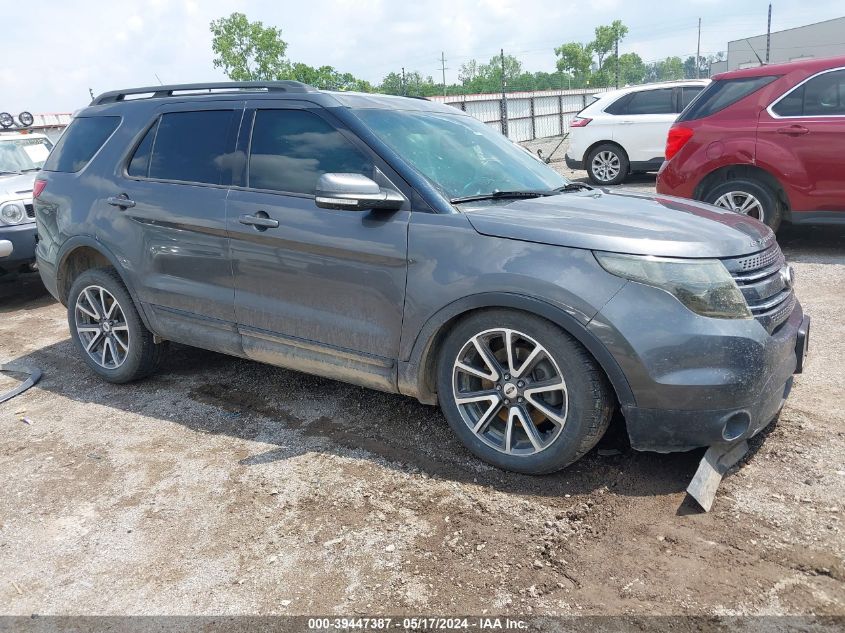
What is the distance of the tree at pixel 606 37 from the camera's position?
9281 centimetres

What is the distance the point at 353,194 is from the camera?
3.34 metres

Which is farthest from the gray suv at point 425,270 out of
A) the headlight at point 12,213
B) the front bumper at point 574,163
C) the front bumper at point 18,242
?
the front bumper at point 574,163

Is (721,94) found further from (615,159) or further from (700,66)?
(700,66)

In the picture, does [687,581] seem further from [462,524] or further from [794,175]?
[794,175]

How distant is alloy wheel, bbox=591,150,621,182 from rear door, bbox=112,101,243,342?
10.1 m

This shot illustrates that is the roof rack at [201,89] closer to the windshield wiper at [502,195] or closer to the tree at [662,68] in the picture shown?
the windshield wiper at [502,195]

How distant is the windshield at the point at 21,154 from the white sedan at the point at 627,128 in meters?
8.94

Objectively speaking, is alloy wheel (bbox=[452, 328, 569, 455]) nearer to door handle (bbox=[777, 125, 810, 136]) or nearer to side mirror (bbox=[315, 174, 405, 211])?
side mirror (bbox=[315, 174, 405, 211])

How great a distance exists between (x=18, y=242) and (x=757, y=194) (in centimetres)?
762

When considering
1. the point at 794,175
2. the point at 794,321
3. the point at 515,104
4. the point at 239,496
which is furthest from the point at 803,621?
the point at 515,104

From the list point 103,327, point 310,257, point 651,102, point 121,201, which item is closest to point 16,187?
point 103,327

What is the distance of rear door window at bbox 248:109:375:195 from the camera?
3693 millimetres

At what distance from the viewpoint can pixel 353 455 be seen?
3654mm

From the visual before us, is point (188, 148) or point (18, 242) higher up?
point (188, 148)
